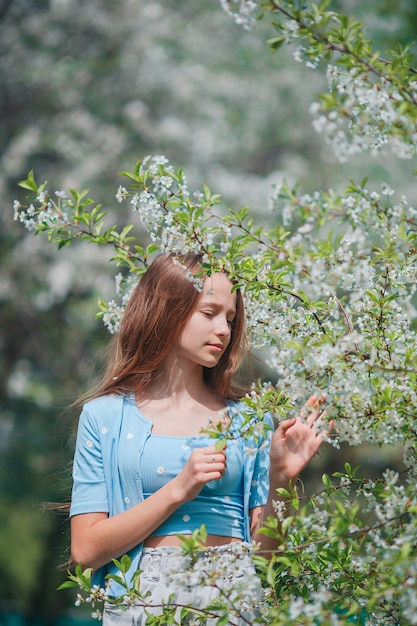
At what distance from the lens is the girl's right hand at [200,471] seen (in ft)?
5.97

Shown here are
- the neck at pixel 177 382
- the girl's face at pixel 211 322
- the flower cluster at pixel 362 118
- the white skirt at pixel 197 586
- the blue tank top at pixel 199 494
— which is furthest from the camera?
the neck at pixel 177 382

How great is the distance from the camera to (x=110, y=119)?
6.77m

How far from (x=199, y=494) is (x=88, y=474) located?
282mm

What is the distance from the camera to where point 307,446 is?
191 cm

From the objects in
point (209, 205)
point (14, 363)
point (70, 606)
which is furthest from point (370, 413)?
point (70, 606)

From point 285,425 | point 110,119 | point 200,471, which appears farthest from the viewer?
point 110,119

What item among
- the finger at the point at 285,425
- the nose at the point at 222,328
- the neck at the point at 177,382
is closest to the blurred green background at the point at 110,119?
the neck at the point at 177,382

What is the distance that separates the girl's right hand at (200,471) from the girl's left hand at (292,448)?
0.15 metres

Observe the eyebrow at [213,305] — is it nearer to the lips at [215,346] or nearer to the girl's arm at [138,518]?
the lips at [215,346]

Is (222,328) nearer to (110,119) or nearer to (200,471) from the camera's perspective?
(200,471)

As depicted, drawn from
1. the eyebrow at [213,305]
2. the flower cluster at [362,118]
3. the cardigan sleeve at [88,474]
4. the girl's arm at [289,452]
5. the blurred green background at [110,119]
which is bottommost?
the blurred green background at [110,119]

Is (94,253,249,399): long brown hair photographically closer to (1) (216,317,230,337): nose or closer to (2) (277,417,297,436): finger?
(1) (216,317,230,337): nose

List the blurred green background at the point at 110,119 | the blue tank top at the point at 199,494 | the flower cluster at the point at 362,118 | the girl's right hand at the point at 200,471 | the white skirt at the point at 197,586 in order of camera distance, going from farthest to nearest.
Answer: the blurred green background at the point at 110,119 < the blue tank top at the point at 199,494 < the girl's right hand at the point at 200,471 < the white skirt at the point at 197,586 < the flower cluster at the point at 362,118

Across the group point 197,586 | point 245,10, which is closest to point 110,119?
point 245,10
